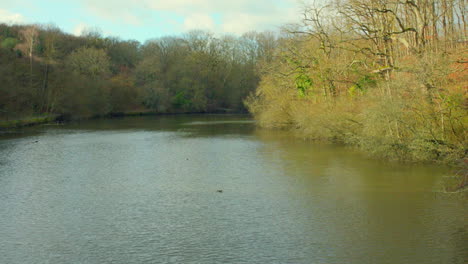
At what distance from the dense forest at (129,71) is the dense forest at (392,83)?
Result: 20252mm

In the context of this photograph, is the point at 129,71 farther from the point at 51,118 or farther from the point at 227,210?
the point at 227,210

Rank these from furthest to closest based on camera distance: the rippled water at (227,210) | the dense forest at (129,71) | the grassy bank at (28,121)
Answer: the dense forest at (129,71) < the grassy bank at (28,121) < the rippled water at (227,210)

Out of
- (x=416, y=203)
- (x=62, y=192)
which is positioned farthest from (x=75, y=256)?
(x=416, y=203)

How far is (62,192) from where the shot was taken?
14.0 meters

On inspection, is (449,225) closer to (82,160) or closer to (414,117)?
(414,117)

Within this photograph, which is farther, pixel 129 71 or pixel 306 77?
pixel 129 71

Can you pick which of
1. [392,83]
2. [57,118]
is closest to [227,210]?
[392,83]

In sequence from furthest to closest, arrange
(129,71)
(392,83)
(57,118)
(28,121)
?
(129,71)
(57,118)
(28,121)
(392,83)

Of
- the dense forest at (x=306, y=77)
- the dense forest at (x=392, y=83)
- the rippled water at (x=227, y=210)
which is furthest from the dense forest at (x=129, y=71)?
the rippled water at (x=227, y=210)

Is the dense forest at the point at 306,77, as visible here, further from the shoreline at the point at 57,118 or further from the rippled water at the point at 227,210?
the rippled water at the point at 227,210

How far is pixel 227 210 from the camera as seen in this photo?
11781 millimetres

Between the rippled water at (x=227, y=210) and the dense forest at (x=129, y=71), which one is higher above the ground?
the dense forest at (x=129, y=71)

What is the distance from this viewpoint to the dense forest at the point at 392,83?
15536 millimetres

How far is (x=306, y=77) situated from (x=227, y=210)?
1732 cm
